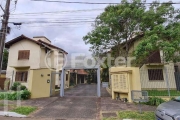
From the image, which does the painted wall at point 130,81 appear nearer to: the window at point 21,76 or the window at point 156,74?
the window at point 156,74

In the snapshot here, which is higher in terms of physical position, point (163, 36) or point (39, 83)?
point (163, 36)

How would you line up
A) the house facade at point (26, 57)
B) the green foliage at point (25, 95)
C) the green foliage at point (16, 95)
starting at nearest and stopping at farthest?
the green foliage at point (16, 95) → the green foliage at point (25, 95) → the house facade at point (26, 57)

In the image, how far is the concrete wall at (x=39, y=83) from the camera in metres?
12.2

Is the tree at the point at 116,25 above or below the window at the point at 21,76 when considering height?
above

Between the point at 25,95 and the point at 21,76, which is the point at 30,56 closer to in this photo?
the point at 21,76

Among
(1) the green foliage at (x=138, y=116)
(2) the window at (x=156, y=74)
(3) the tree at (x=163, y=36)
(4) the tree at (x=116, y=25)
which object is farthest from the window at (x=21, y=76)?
(1) the green foliage at (x=138, y=116)

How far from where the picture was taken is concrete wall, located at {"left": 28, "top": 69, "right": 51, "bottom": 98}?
40.0ft

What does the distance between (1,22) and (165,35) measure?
1092cm

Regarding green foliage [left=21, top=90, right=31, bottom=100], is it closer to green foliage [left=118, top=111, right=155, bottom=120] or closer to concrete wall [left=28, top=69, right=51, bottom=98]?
concrete wall [left=28, top=69, right=51, bottom=98]

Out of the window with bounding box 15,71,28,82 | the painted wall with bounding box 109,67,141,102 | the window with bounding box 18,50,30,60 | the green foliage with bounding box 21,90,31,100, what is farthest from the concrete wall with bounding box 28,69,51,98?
the window with bounding box 18,50,30,60

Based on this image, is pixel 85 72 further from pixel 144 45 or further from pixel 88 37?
pixel 144 45

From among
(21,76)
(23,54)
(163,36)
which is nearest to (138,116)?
(163,36)

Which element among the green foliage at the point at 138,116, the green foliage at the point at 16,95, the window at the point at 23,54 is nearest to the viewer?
the green foliage at the point at 138,116

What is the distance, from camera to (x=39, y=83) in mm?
12555
